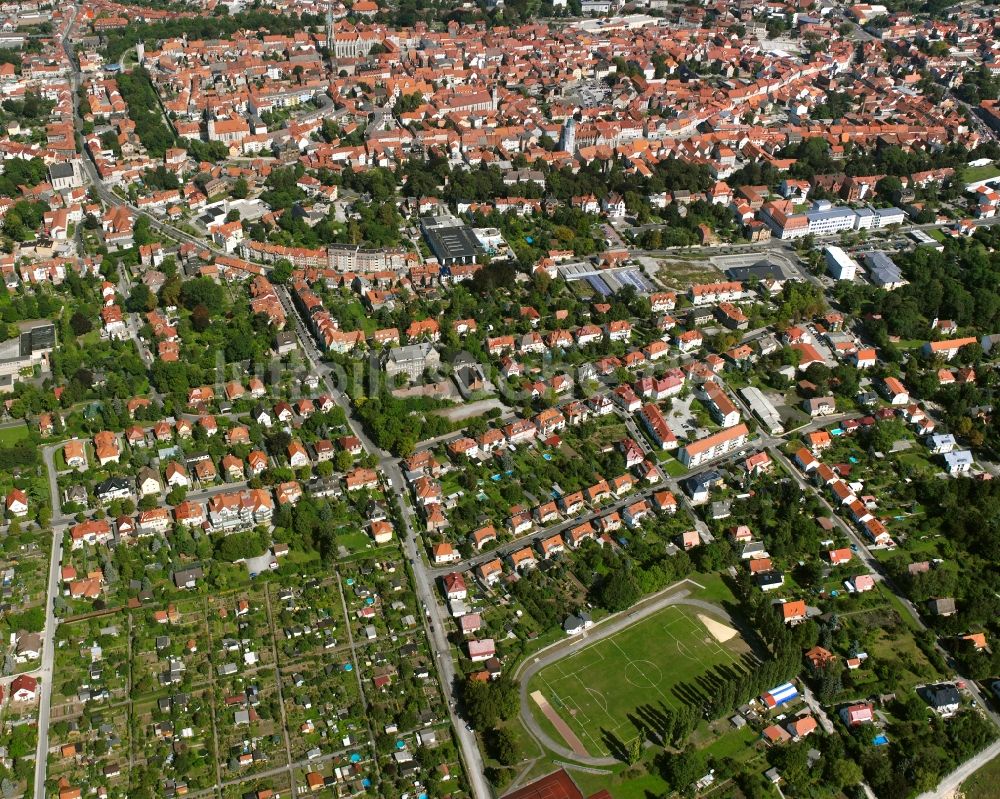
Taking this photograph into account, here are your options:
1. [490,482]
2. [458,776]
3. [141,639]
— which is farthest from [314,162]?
[458,776]

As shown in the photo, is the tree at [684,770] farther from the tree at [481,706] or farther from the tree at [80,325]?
the tree at [80,325]

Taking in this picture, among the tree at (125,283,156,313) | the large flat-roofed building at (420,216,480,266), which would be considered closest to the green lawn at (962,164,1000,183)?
the large flat-roofed building at (420,216,480,266)

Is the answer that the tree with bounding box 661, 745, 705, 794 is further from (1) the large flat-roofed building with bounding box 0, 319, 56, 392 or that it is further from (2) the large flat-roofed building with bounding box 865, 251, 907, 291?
(2) the large flat-roofed building with bounding box 865, 251, 907, 291

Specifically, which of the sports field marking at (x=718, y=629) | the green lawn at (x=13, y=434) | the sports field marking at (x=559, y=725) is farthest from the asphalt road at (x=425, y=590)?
the green lawn at (x=13, y=434)

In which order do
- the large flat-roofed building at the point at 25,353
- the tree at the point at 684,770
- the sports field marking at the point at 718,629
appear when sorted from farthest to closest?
the large flat-roofed building at the point at 25,353 < the sports field marking at the point at 718,629 < the tree at the point at 684,770

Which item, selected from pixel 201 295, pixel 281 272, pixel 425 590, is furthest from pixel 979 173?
pixel 425 590

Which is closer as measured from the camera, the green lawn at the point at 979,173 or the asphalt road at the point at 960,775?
the asphalt road at the point at 960,775
